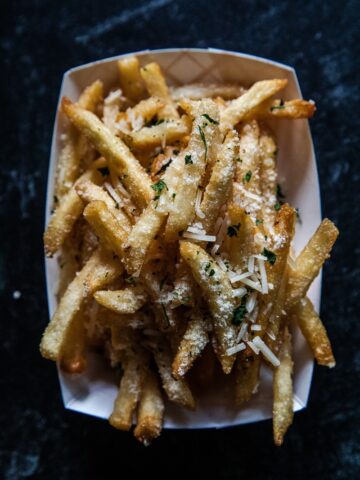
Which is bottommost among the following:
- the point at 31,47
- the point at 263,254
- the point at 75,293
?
the point at 75,293

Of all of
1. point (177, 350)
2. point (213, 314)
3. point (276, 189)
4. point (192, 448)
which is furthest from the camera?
point (192, 448)

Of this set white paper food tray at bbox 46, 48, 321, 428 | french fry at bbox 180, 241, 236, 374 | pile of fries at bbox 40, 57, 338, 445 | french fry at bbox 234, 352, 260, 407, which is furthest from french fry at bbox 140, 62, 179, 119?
french fry at bbox 234, 352, 260, 407

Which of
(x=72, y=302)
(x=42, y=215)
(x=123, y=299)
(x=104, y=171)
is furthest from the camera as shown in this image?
(x=42, y=215)

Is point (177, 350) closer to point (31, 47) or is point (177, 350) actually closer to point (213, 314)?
point (213, 314)

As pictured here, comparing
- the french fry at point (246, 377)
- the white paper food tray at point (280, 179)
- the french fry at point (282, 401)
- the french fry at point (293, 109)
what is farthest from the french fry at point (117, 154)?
the french fry at point (282, 401)

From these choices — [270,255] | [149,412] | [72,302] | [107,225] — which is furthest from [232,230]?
[149,412]

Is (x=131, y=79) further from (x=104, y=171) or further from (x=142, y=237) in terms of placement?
(x=142, y=237)

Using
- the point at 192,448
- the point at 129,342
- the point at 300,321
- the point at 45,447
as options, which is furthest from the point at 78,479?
the point at 300,321
